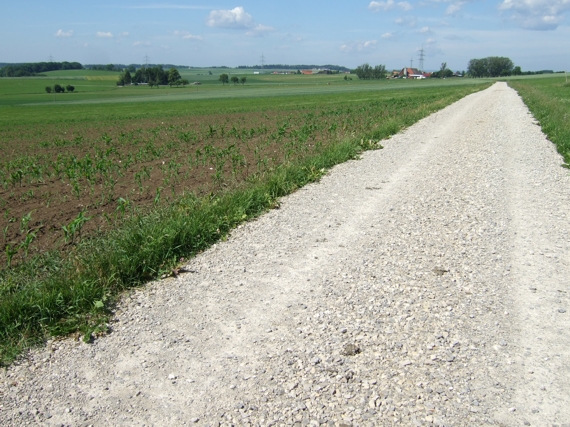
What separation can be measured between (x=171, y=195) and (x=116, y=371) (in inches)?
279

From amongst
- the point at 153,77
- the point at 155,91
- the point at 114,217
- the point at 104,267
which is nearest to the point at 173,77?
the point at 153,77

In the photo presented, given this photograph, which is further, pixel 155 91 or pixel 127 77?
pixel 127 77

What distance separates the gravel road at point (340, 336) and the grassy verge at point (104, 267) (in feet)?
0.77

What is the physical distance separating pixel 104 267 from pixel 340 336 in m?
3.07

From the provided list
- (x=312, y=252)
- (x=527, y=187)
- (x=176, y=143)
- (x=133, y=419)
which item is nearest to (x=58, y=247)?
(x=312, y=252)

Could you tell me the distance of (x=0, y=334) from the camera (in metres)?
4.54

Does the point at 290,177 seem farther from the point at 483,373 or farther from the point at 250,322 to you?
the point at 483,373

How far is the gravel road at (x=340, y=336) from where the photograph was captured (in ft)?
11.9

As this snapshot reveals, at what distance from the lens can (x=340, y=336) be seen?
4531 mm

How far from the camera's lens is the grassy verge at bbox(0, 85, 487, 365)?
4.78m

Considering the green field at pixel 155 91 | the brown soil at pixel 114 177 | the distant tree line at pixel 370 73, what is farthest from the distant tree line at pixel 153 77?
the brown soil at pixel 114 177

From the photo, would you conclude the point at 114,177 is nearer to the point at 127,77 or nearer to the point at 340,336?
the point at 340,336

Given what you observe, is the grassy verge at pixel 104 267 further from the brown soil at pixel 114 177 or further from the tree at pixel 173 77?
the tree at pixel 173 77

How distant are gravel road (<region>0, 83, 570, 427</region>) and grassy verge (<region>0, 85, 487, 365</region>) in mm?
235
